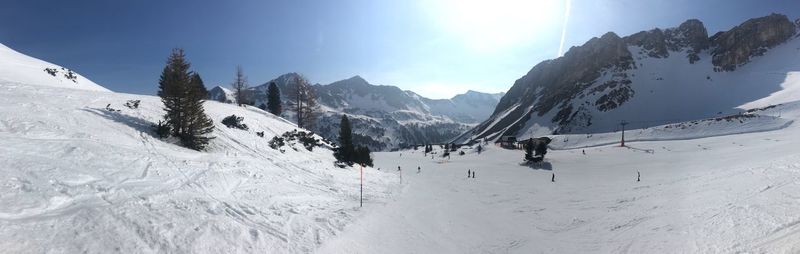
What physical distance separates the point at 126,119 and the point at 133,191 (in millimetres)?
12807

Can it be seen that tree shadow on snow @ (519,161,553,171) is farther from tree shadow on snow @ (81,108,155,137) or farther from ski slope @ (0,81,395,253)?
tree shadow on snow @ (81,108,155,137)

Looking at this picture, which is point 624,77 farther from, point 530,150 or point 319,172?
point 319,172

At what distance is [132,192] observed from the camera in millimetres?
12180

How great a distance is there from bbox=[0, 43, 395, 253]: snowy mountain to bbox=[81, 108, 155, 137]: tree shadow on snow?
0.26ft

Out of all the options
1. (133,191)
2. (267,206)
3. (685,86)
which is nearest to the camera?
(133,191)

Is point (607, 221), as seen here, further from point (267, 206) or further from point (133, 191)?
point (133, 191)

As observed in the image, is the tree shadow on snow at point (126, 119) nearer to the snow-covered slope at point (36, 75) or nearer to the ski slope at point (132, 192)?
the ski slope at point (132, 192)

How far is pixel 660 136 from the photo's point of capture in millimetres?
82938

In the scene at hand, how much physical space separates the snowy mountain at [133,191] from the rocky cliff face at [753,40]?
222744 mm

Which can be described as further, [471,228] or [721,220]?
[471,228]

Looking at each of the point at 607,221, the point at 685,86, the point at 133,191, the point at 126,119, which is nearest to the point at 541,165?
the point at 607,221

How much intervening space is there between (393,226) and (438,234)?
2038mm

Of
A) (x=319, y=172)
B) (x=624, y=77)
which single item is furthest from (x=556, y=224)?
(x=624, y=77)

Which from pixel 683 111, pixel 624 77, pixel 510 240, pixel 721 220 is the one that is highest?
pixel 624 77
